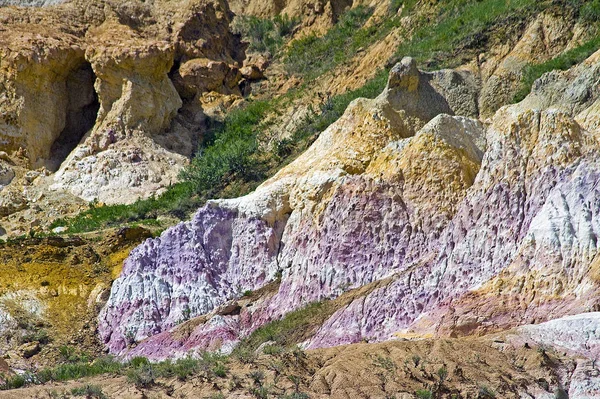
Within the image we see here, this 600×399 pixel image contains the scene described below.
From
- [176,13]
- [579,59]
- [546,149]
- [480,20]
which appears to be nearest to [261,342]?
[546,149]

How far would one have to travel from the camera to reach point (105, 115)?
125 ft

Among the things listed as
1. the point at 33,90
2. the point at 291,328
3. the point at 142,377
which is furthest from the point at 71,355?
the point at 33,90

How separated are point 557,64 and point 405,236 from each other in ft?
29.7

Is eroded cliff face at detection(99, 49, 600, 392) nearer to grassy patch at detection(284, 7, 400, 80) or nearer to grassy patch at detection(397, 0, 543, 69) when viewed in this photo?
grassy patch at detection(397, 0, 543, 69)

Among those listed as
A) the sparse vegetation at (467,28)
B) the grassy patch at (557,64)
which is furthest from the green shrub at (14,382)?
the sparse vegetation at (467,28)

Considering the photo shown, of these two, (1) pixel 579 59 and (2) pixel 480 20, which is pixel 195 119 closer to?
(2) pixel 480 20

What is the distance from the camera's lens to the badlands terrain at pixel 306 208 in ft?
53.7

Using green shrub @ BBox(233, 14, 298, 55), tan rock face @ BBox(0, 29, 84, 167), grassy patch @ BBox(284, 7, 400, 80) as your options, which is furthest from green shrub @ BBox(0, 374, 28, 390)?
green shrub @ BBox(233, 14, 298, 55)

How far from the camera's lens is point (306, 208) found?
23.4 m

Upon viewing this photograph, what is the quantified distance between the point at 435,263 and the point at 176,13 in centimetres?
2870

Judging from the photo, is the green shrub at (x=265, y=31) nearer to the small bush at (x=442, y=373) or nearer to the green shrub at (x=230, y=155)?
the green shrub at (x=230, y=155)

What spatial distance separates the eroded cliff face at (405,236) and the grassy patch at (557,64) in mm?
2009

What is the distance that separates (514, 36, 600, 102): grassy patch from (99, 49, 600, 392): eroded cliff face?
79.1 inches

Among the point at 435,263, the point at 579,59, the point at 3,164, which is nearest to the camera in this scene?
the point at 435,263
